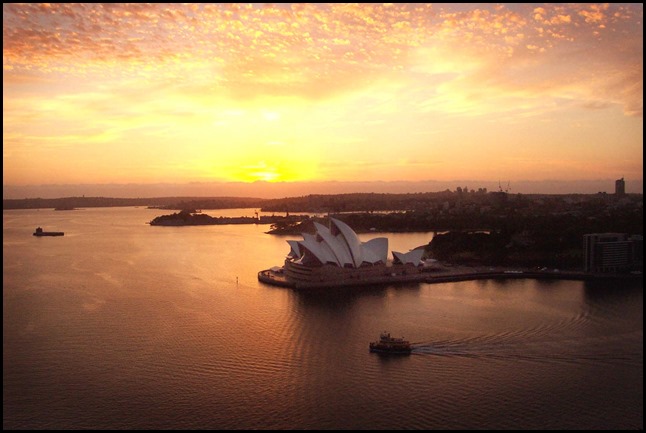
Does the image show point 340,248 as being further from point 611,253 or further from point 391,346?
point 611,253

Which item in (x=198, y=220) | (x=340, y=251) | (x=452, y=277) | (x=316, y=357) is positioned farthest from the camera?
(x=198, y=220)

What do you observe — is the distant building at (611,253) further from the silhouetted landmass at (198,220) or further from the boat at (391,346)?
the silhouetted landmass at (198,220)

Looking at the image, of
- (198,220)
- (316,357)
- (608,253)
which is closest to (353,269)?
(316,357)

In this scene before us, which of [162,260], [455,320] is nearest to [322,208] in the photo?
[162,260]

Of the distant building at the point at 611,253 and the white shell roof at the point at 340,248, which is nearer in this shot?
the white shell roof at the point at 340,248

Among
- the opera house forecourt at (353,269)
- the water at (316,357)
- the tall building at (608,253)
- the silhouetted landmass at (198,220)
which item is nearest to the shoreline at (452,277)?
the opera house forecourt at (353,269)
